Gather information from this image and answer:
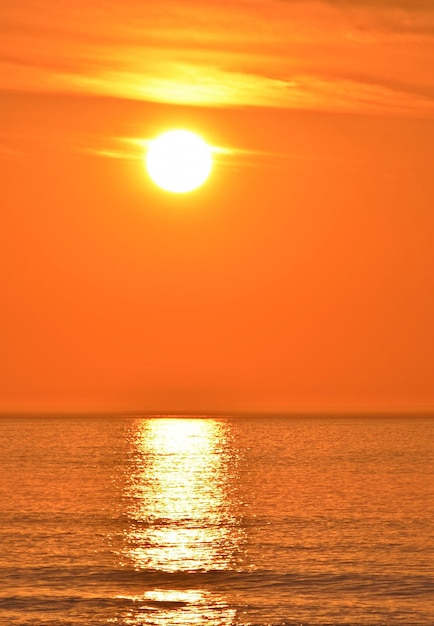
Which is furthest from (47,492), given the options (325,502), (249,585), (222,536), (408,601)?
(408,601)

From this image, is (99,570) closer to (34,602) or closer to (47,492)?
(34,602)

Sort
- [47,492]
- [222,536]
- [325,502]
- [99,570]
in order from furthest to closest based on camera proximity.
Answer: [47,492] < [325,502] < [222,536] < [99,570]

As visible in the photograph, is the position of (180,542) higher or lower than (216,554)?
Result: higher

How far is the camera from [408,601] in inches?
2357

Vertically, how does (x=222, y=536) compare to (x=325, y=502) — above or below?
below

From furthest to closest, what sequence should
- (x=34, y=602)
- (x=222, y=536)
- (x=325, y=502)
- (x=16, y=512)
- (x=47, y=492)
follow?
(x=47, y=492)
(x=325, y=502)
(x=16, y=512)
(x=222, y=536)
(x=34, y=602)

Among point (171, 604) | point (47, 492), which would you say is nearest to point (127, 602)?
point (171, 604)

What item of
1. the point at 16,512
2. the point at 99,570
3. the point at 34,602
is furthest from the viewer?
the point at 16,512

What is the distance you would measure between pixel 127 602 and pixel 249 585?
9.05m

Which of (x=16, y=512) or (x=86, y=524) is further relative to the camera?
(x=16, y=512)

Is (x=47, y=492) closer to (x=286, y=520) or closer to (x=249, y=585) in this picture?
(x=286, y=520)

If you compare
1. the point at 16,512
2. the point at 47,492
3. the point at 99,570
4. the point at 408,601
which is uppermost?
the point at 47,492

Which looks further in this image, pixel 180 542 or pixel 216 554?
pixel 180 542

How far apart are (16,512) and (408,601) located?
169 ft
